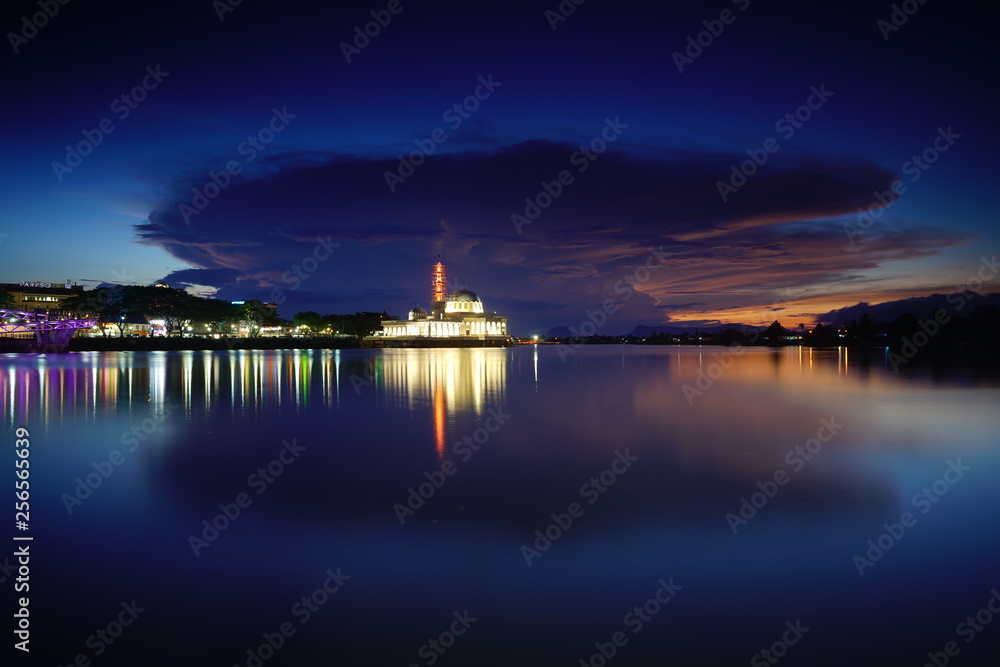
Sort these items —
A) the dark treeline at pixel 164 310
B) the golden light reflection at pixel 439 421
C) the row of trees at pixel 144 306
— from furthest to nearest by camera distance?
the dark treeline at pixel 164 310 → the row of trees at pixel 144 306 → the golden light reflection at pixel 439 421

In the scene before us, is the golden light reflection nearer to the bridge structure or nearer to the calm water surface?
the calm water surface

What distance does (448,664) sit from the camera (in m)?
6.30

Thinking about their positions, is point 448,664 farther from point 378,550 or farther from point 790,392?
point 790,392

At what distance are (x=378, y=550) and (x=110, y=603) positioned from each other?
325cm

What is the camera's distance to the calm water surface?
681cm

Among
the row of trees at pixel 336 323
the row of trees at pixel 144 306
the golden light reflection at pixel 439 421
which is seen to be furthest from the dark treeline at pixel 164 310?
the golden light reflection at pixel 439 421

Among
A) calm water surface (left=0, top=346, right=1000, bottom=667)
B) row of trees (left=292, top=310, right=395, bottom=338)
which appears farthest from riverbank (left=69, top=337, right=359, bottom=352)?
calm water surface (left=0, top=346, right=1000, bottom=667)

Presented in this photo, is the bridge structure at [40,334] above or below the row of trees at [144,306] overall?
below

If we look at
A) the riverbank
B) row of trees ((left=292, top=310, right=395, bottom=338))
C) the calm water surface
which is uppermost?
row of trees ((left=292, top=310, right=395, bottom=338))

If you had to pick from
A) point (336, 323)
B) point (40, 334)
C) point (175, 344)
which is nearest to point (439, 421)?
point (40, 334)

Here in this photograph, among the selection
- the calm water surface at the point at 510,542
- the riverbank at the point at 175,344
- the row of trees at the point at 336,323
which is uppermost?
the row of trees at the point at 336,323

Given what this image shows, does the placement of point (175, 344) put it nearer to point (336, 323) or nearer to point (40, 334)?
point (40, 334)

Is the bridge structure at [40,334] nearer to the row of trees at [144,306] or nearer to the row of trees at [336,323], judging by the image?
the row of trees at [144,306]

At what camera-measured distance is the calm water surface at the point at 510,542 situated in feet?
22.4
